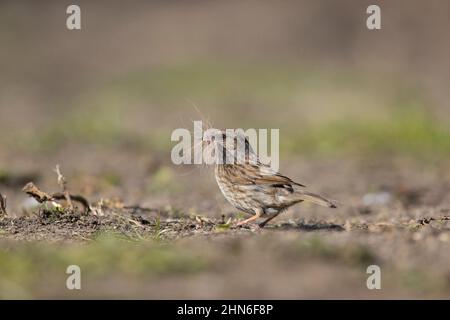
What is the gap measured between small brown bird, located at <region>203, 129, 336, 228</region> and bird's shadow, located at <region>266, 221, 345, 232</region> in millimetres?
144

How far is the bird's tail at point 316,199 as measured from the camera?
7500 mm

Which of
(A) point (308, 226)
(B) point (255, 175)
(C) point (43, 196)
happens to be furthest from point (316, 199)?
(C) point (43, 196)

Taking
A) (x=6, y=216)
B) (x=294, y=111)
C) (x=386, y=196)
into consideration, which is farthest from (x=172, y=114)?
(x=6, y=216)

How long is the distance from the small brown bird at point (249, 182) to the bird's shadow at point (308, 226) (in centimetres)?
14

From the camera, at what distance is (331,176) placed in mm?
12078

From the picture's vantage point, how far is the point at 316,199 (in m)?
7.59

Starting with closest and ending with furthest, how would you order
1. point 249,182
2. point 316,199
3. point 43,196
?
point 316,199 < point 249,182 < point 43,196

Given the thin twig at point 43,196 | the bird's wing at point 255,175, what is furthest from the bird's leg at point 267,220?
the thin twig at point 43,196

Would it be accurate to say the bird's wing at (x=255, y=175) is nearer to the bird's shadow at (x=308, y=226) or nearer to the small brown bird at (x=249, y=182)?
the small brown bird at (x=249, y=182)

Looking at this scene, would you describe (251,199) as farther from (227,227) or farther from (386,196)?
(386,196)

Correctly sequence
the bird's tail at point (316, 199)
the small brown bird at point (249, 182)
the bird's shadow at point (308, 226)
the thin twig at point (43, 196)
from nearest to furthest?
the bird's tail at point (316, 199) < the bird's shadow at point (308, 226) < the small brown bird at point (249, 182) < the thin twig at point (43, 196)

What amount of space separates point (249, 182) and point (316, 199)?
0.63m

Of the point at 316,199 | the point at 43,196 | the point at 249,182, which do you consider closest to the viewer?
the point at 316,199

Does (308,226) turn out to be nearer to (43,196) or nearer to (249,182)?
(249,182)
